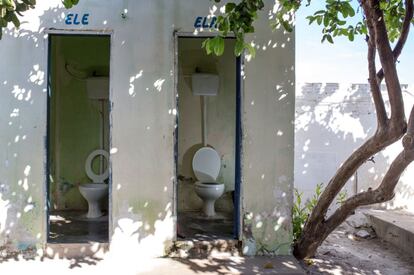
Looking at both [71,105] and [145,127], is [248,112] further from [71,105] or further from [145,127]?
[71,105]

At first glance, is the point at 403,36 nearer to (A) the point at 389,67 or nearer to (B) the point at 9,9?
(A) the point at 389,67

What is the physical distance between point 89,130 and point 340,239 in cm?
370

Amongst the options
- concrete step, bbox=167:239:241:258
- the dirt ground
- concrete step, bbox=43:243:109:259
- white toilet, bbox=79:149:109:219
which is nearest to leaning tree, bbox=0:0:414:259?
the dirt ground

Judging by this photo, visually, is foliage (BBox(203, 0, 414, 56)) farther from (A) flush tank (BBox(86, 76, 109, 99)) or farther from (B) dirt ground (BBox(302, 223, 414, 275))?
(A) flush tank (BBox(86, 76, 109, 99))

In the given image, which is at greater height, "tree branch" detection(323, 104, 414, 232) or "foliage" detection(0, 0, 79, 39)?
"foliage" detection(0, 0, 79, 39)

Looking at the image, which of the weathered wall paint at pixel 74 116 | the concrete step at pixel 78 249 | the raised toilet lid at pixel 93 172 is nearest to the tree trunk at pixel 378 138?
the concrete step at pixel 78 249

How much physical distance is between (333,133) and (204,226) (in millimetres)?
2614

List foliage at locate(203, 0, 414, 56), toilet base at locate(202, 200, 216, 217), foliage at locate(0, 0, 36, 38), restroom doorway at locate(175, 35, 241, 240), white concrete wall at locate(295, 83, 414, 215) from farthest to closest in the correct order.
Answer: white concrete wall at locate(295, 83, 414, 215) → restroom doorway at locate(175, 35, 241, 240) → toilet base at locate(202, 200, 216, 217) → foliage at locate(203, 0, 414, 56) → foliage at locate(0, 0, 36, 38)

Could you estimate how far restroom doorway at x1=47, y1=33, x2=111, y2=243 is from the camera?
586cm

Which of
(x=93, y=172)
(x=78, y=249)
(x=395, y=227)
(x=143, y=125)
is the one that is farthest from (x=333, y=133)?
(x=78, y=249)

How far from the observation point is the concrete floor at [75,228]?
422cm

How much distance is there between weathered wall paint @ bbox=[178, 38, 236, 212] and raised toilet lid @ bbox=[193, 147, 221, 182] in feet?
1.09

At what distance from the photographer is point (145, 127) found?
399 cm

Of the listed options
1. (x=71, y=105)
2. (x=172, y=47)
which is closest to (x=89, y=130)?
(x=71, y=105)
